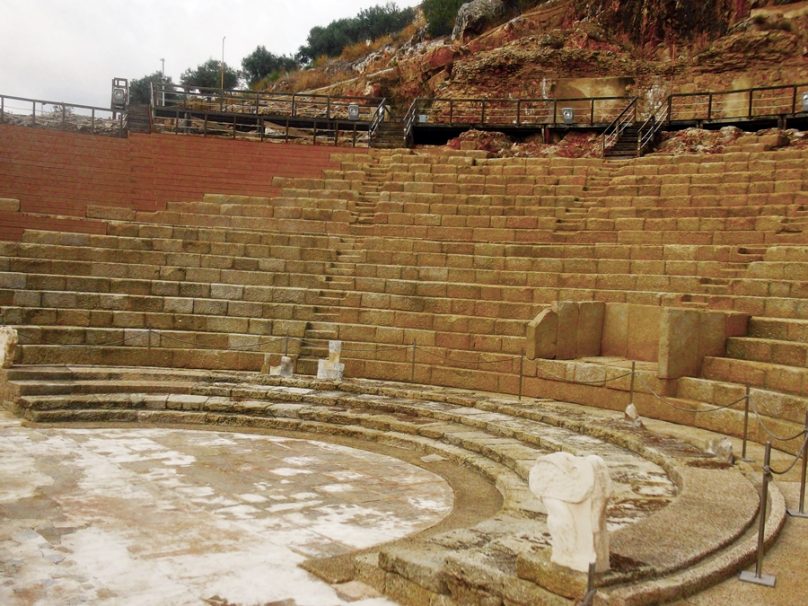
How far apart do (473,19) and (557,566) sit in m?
28.0

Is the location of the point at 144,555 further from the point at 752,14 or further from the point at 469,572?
the point at 752,14

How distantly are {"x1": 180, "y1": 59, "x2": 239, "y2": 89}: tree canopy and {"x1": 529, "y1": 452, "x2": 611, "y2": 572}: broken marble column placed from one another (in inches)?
1974

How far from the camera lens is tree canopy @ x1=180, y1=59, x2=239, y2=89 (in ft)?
169

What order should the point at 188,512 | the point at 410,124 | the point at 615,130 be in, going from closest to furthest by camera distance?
the point at 188,512, the point at 615,130, the point at 410,124

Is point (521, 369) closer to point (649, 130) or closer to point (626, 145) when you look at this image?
point (626, 145)

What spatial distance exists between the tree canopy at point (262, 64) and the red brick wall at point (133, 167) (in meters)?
39.7

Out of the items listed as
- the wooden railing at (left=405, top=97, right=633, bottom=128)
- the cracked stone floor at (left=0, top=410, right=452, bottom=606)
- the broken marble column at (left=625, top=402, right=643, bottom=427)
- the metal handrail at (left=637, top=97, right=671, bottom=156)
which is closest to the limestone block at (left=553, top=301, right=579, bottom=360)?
the broken marble column at (left=625, top=402, right=643, bottom=427)

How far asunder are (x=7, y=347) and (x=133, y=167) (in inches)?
285

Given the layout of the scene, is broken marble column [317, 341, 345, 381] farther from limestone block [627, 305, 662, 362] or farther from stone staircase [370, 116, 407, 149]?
stone staircase [370, 116, 407, 149]

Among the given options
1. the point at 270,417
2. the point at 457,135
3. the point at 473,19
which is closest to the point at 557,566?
the point at 270,417

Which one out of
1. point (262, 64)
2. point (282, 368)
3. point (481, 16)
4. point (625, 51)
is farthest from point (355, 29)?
point (282, 368)

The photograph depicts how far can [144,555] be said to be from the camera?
5102mm

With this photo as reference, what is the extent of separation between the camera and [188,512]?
6051mm

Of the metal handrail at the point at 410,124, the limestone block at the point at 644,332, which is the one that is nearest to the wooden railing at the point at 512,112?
the metal handrail at the point at 410,124
